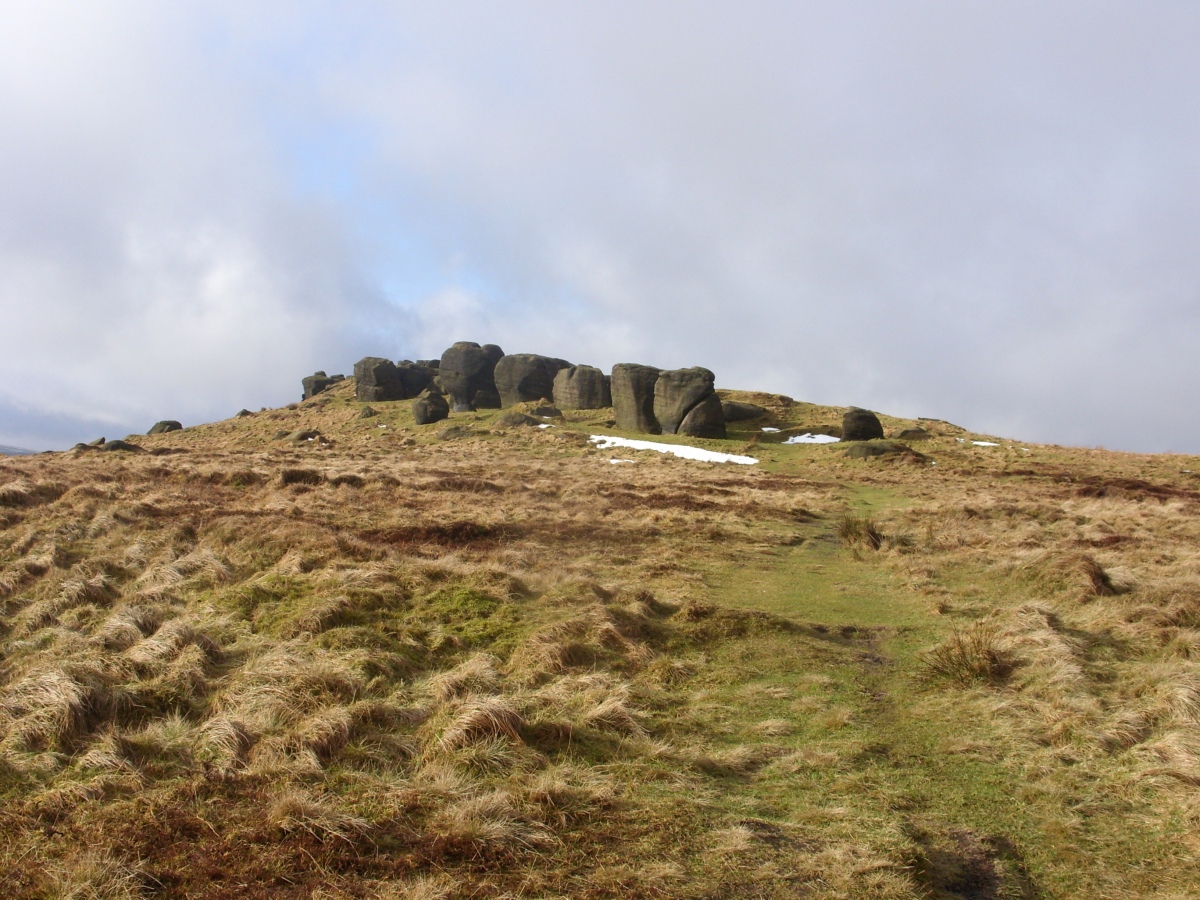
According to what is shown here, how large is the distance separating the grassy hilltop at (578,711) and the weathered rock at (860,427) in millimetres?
32852

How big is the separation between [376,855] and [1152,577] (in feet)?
46.8

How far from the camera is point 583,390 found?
2616 inches

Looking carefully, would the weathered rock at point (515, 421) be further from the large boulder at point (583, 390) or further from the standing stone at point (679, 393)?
the standing stone at point (679, 393)

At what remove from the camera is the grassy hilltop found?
5234 millimetres

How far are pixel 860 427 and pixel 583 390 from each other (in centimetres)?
2517

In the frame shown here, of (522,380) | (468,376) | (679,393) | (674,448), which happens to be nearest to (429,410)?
(468,376)

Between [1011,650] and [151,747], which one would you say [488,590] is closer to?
[151,747]

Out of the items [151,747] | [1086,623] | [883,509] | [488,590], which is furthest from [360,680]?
[883,509]

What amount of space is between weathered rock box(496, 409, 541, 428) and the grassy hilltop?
3864 centimetres

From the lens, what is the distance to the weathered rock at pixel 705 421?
52562 mm

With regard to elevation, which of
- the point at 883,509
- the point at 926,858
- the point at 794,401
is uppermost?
the point at 794,401

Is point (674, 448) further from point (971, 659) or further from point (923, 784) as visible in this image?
point (923, 784)

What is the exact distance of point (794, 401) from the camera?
67500 millimetres

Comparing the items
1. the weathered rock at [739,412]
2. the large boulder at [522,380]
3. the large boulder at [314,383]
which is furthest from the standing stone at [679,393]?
the large boulder at [314,383]
